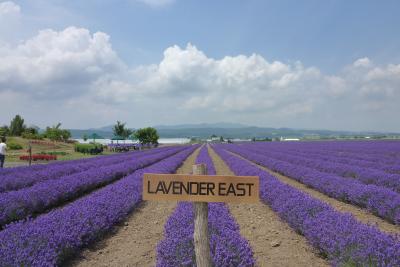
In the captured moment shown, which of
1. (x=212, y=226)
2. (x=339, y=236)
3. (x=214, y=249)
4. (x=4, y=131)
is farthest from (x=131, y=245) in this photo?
(x=4, y=131)

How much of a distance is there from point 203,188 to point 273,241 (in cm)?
303

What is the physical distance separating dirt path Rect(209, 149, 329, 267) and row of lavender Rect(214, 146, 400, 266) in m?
0.18

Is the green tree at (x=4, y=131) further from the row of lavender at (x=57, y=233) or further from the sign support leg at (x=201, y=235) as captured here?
the sign support leg at (x=201, y=235)

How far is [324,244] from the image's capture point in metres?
4.63

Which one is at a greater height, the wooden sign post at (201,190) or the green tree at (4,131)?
the green tree at (4,131)

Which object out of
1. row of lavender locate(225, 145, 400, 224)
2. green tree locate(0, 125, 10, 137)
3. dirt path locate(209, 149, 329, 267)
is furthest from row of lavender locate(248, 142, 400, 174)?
green tree locate(0, 125, 10, 137)

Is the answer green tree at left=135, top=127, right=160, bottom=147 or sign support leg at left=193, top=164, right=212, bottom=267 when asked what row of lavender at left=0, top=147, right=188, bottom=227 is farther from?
green tree at left=135, top=127, right=160, bottom=147

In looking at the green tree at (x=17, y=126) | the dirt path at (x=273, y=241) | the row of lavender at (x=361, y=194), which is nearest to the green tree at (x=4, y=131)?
the green tree at (x=17, y=126)

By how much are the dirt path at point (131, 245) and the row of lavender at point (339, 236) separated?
2306 millimetres

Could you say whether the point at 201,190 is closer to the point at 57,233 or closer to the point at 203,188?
the point at 203,188

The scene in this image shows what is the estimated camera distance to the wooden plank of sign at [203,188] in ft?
9.96

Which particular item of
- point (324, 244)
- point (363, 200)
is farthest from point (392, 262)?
point (363, 200)

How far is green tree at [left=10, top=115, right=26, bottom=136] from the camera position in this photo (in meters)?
60.0

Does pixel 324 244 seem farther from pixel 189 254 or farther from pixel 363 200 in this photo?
pixel 363 200
